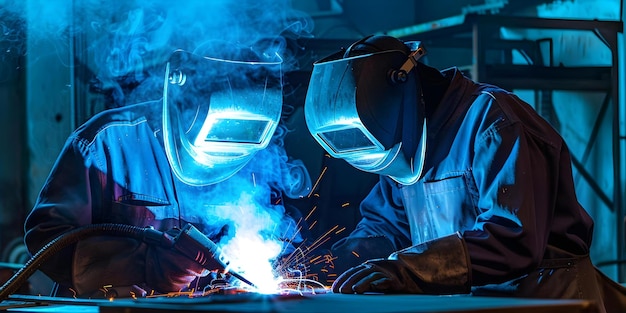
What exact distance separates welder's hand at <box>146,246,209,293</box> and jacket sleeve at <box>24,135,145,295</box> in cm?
5

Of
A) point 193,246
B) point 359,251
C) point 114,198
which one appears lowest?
point 359,251

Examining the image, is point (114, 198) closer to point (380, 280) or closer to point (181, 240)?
point (181, 240)

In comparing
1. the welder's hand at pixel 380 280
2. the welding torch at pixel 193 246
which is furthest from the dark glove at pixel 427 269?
the welding torch at pixel 193 246

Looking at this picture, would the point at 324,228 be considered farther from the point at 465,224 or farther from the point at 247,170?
the point at 465,224

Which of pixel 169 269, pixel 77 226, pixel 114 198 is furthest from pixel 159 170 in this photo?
pixel 169 269

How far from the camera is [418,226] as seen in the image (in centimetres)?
298

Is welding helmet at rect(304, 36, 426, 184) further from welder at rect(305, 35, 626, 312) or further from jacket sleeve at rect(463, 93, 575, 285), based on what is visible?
jacket sleeve at rect(463, 93, 575, 285)

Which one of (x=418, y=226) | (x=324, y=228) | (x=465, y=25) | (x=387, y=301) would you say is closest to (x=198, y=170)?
(x=418, y=226)

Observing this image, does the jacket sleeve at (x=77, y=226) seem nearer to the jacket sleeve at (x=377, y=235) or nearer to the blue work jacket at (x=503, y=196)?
the jacket sleeve at (x=377, y=235)

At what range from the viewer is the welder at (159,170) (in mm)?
2572

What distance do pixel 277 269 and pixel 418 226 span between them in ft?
1.81

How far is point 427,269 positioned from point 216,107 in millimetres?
828

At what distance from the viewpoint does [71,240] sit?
93.0 inches

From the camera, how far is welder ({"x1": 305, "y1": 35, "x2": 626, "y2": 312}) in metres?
2.33
